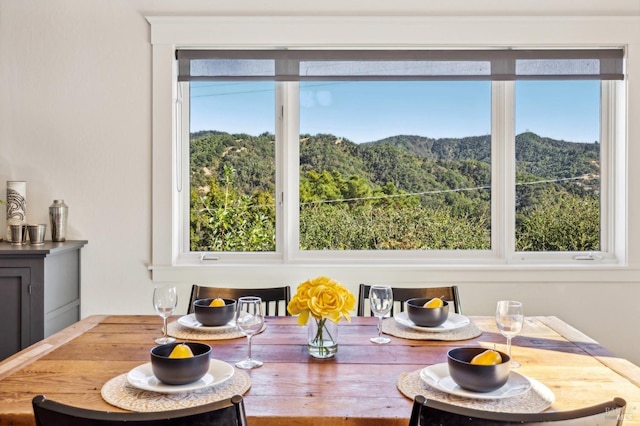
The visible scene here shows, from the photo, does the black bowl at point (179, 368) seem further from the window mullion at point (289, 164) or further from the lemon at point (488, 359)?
the window mullion at point (289, 164)

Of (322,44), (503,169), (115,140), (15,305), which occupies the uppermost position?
(322,44)

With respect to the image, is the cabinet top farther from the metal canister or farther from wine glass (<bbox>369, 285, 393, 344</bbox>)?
wine glass (<bbox>369, 285, 393, 344</bbox>)

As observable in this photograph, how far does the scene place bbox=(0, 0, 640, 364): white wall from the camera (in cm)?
296

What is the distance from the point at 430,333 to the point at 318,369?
0.52 metres

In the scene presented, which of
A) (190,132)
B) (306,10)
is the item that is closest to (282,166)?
(190,132)

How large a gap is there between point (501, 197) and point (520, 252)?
1.07 feet

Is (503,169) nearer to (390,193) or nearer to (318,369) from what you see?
(390,193)

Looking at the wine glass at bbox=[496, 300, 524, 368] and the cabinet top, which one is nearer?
the wine glass at bbox=[496, 300, 524, 368]

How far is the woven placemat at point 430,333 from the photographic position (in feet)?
5.93

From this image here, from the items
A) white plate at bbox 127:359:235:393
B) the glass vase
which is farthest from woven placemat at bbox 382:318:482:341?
white plate at bbox 127:359:235:393

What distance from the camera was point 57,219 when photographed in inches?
114

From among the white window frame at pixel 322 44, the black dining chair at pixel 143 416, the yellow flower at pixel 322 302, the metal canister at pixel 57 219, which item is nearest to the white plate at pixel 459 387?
the yellow flower at pixel 322 302

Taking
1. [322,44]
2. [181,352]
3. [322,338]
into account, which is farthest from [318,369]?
[322,44]

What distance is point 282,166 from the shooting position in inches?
122
